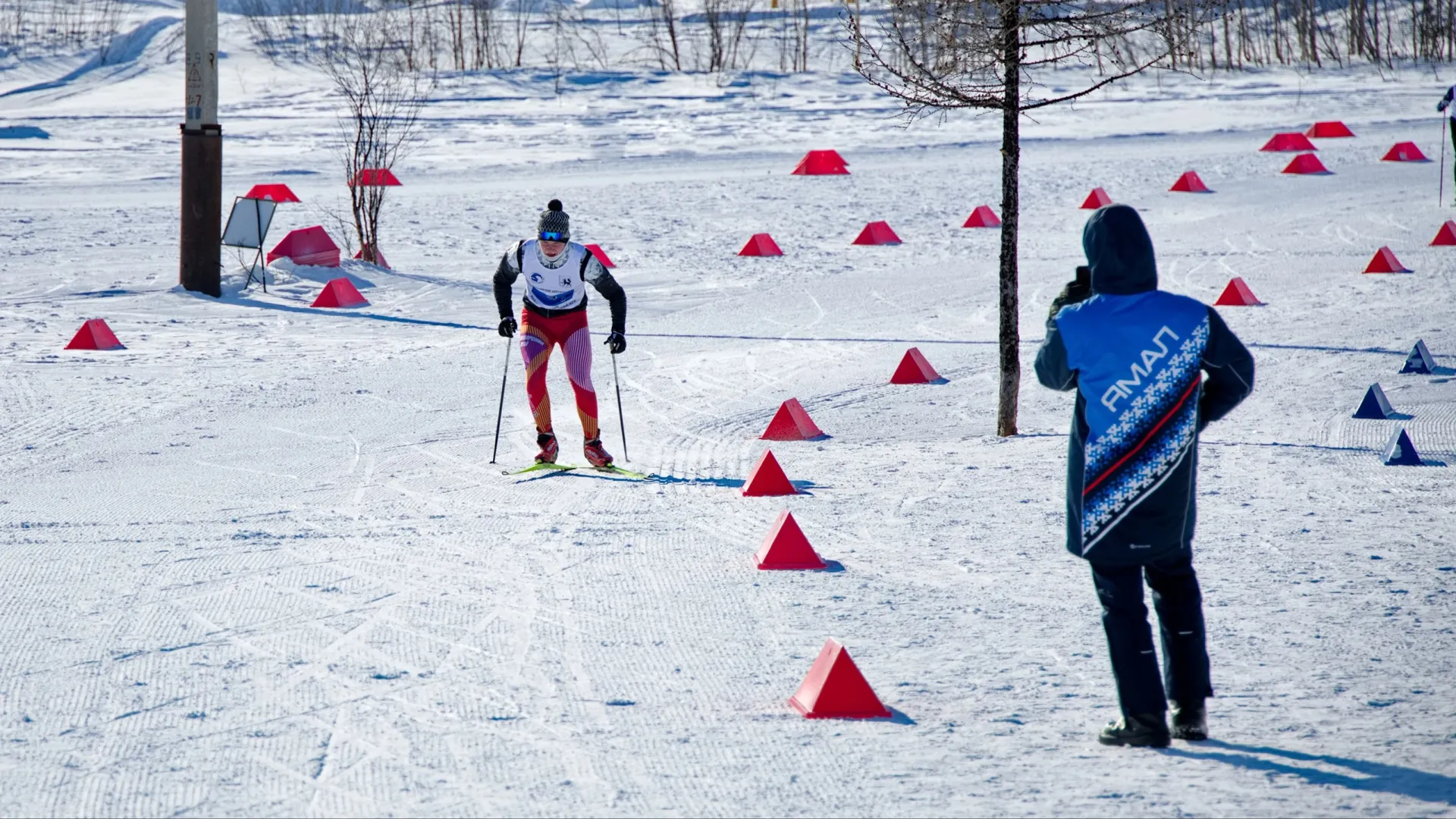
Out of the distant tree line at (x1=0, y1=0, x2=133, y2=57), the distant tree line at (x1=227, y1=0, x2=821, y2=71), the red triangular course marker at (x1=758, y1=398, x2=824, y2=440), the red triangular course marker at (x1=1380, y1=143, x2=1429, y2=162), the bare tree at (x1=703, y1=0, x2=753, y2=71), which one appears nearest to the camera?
the red triangular course marker at (x1=758, y1=398, x2=824, y2=440)

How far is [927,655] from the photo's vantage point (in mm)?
5559

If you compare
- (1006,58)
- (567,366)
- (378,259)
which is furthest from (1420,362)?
(378,259)

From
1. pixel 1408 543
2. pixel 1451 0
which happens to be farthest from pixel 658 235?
pixel 1451 0

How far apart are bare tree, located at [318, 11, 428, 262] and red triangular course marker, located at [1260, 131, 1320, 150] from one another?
545 inches

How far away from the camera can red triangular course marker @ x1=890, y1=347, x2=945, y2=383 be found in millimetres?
11578

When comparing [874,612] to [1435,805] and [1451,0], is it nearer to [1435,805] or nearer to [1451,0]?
[1435,805]

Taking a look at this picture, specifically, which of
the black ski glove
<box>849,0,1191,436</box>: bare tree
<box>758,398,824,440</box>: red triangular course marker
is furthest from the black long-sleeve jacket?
the black ski glove

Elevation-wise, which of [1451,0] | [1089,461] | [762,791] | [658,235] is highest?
[1451,0]

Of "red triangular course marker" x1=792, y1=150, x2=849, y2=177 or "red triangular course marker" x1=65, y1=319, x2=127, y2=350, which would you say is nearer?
"red triangular course marker" x1=65, y1=319, x2=127, y2=350

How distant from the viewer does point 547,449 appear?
908 centimetres

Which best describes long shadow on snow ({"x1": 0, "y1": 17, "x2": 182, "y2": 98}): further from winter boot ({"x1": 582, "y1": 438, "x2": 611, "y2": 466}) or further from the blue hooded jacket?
the blue hooded jacket

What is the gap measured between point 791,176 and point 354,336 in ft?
33.9

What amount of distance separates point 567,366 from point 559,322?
27 cm

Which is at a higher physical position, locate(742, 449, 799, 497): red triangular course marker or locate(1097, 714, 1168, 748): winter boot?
locate(742, 449, 799, 497): red triangular course marker
